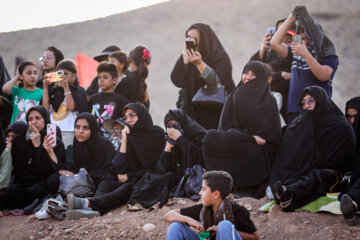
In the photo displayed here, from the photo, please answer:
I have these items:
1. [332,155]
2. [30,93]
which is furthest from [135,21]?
[332,155]

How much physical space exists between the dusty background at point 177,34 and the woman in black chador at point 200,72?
66.5 ft

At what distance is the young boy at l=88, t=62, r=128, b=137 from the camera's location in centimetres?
623

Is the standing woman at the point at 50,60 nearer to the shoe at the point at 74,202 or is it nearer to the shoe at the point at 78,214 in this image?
the shoe at the point at 74,202

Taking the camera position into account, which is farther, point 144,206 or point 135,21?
point 135,21

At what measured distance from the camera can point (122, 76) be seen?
22.1 ft

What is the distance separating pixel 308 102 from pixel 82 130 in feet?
8.66

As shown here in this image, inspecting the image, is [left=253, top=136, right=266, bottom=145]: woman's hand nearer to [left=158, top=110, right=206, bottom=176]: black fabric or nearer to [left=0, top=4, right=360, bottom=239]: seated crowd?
[left=0, top=4, right=360, bottom=239]: seated crowd

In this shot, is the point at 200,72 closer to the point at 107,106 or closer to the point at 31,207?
the point at 107,106

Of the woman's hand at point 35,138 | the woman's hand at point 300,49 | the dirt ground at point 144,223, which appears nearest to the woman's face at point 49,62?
the woman's hand at point 35,138

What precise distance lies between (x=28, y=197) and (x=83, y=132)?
3.22 feet

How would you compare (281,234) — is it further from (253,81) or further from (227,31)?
(227,31)

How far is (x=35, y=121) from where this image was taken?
5934 mm

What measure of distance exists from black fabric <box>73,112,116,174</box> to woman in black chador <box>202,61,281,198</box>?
4.48 feet

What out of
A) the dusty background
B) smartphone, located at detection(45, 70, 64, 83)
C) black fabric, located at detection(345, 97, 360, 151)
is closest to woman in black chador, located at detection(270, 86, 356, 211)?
black fabric, located at detection(345, 97, 360, 151)
